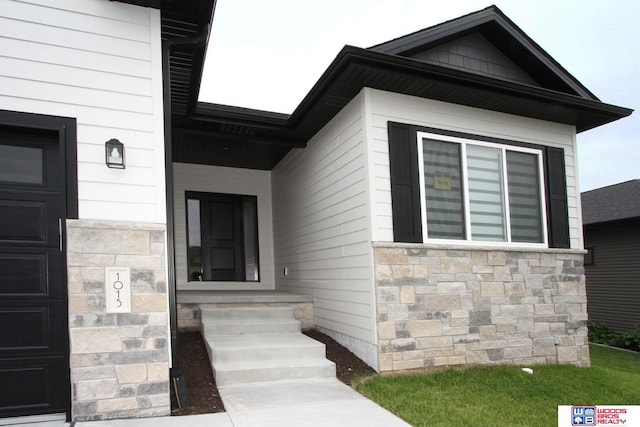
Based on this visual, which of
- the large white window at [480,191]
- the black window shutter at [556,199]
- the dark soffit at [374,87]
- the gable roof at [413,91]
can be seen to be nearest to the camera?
the dark soffit at [374,87]

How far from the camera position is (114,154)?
12.5 ft

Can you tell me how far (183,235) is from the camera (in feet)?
26.7

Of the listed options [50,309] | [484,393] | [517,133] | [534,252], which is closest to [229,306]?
[50,309]

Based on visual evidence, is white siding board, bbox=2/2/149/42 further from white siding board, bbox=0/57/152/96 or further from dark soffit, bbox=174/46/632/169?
dark soffit, bbox=174/46/632/169

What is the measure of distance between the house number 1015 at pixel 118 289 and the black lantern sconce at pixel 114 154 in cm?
83

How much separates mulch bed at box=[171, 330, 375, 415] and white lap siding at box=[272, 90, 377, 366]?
145mm

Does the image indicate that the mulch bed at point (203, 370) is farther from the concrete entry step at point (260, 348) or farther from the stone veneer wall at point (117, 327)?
the stone veneer wall at point (117, 327)

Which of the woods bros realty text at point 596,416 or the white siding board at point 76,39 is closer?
the woods bros realty text at point 596,416

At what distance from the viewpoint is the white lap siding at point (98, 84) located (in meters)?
3.63

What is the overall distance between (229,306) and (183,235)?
2331mm

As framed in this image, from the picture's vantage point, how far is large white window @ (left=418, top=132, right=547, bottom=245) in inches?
219

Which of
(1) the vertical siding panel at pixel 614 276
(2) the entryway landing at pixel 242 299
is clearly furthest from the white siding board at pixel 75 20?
(1) the vertical siding panel at pixel 614 276

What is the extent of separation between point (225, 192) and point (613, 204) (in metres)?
10.3

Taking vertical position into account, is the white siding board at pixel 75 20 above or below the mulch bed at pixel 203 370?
above
